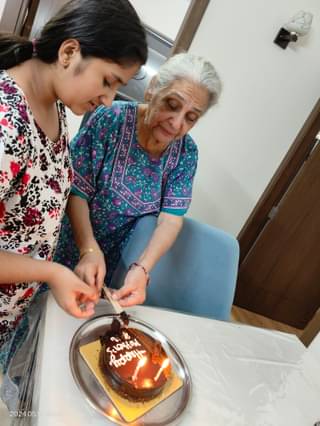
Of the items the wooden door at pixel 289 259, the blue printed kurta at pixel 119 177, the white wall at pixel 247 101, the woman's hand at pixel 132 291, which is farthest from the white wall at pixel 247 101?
the woman's hand at pixel 132 291

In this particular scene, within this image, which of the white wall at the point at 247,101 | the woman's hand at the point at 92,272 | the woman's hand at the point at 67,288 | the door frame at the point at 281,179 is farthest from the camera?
the door frame at the point at 281,179

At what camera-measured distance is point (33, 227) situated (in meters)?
0.74

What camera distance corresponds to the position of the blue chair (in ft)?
4.00

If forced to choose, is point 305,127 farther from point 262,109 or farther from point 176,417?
point 176,417

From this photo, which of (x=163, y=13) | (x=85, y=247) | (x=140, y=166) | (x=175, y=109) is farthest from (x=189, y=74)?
(x=163, y=13)

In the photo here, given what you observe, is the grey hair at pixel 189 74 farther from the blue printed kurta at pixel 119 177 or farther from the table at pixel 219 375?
the table at pixel 219 375

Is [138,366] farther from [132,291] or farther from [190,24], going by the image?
[190,24]

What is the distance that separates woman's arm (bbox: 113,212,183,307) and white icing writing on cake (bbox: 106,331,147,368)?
0.14 m

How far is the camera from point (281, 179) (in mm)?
2496

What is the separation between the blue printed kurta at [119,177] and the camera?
112 centimetres

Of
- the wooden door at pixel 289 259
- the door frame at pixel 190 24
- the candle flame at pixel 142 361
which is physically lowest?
the wooden door at pixel 289 259

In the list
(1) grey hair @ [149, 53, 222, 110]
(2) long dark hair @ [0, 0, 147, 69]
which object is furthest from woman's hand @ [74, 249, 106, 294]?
(1) grey hair @ [149, 53, 222, 110]

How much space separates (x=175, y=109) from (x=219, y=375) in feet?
2.54

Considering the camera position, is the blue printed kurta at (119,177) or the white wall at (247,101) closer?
the blue printed kurta at (119,177)
